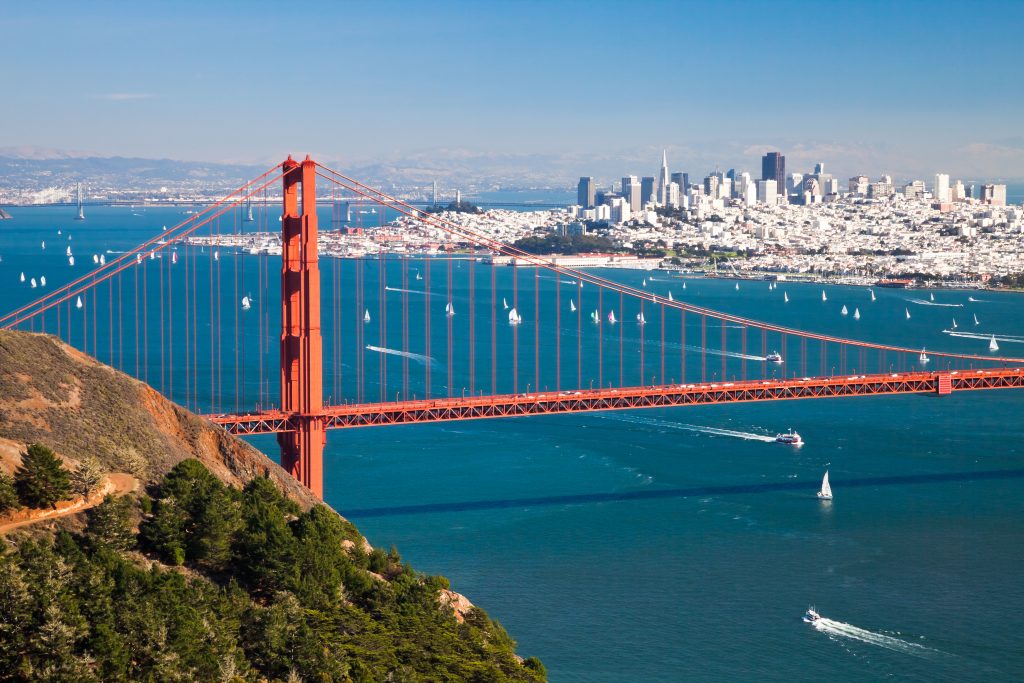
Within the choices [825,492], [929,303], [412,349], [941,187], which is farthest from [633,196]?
[825,492]

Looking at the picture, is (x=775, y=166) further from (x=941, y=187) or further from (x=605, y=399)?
(x=605, y=399)

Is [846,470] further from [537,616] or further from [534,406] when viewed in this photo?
[537,616]

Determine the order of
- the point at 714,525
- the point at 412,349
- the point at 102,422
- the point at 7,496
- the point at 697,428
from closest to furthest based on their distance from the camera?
the point at 7,496 → the point at 102,422 → the point at 714,525 → the point at 697,428 → the point at 412,349

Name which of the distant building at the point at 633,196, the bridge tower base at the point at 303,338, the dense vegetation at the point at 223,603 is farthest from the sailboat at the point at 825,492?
the distant building at the point at 633,196

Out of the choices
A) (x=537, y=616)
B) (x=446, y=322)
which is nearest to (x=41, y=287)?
(x=446, y=322)

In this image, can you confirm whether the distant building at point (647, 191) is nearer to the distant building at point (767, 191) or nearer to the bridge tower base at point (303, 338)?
the distant building at point (767, 191)

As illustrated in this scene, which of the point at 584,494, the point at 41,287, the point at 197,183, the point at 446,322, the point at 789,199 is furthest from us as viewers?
the point at 197,183
